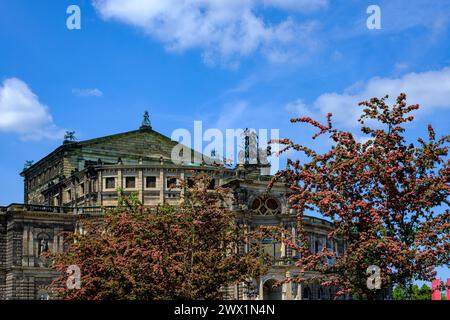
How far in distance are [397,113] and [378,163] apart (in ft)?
6.36

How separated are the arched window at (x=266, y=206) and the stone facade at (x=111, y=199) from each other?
10cm

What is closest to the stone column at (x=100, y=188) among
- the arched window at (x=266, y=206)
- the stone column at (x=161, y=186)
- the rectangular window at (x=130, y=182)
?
the rectangular window at (x=130, y=182)

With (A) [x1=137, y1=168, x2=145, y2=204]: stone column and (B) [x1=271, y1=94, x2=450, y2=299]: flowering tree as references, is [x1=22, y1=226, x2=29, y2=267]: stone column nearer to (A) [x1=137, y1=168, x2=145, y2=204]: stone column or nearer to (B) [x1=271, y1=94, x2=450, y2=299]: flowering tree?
(A) [x1=137, y1=168, x2=145, y2=204]: stone column

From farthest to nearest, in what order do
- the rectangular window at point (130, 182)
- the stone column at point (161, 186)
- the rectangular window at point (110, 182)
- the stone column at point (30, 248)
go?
the rectangular window at point (110, 182) → the rectangular window at point (130, 182) → the stone column at point (161, 186) → the stone column at point (30, 248)

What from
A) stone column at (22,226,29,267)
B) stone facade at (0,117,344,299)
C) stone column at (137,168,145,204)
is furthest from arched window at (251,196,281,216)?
stone column at (22,226,29,267)

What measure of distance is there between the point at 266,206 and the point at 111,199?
1647cm

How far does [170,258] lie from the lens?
37562 mm

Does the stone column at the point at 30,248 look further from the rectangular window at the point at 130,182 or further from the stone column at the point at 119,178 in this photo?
the rectangular window at the point at 130,182

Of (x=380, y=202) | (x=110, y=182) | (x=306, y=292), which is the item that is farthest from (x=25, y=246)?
(x=380, y=202)

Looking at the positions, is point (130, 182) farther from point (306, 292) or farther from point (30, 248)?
Answer: point (306, 292)

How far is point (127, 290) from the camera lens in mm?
39656

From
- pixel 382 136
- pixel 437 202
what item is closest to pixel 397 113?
pixel 382 136

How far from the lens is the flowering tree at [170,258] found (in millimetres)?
37469
